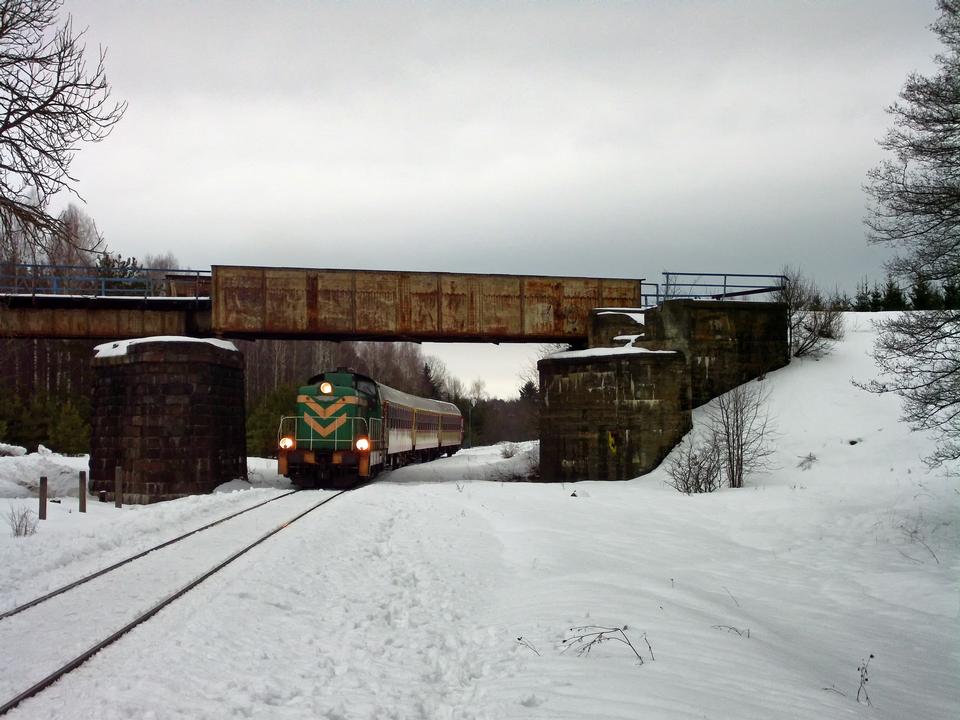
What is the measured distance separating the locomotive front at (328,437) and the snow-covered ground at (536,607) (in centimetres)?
333

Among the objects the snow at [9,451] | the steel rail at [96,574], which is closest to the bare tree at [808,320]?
the steel rail at [96,574]

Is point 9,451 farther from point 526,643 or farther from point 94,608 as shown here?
point 526,643

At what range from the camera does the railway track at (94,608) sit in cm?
614

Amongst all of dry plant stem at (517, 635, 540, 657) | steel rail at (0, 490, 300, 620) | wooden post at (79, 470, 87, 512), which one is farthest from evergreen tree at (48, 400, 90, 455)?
dry plant stem at (517, 635, 540, 657)

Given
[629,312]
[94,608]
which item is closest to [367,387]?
[629,312]

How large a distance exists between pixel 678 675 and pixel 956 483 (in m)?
15.4

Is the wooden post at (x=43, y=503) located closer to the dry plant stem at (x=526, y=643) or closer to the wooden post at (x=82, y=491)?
the wooden post at (x=82, y=491)

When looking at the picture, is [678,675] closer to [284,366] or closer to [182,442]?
[182,442]

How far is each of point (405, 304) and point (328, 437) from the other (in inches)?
226

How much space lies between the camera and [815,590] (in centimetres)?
1197

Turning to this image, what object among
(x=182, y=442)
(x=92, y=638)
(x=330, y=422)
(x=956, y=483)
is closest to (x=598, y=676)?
(x=92, y=638)

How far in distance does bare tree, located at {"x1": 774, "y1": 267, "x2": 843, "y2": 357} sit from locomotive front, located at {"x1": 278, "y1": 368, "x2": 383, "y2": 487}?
1667cm

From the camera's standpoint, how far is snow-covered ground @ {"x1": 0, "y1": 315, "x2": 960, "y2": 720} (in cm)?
581

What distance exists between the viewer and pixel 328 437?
23469mm
